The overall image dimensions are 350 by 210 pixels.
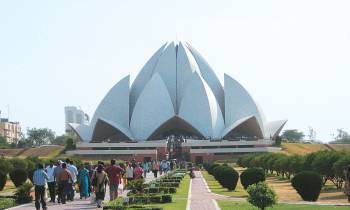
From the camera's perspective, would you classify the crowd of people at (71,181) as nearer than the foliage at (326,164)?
Yes

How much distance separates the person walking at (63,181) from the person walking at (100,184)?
1.20m

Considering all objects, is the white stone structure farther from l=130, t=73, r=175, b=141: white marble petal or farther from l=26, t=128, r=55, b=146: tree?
l=26, t=128, r=55, b=146: tree

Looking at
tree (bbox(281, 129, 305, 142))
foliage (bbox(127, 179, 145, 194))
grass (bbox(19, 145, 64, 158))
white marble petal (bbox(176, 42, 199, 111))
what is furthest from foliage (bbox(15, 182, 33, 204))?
tree (bbox(281, 129, 305, 142))

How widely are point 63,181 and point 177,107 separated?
4966 centimetres

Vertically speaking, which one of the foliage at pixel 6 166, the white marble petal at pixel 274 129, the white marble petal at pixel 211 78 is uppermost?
the white marble petal at pixel 211 78

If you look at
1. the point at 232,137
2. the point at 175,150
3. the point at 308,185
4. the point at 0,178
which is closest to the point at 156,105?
the point at 175,150

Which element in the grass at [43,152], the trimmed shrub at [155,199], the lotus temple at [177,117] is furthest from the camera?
the grass at [43,152]

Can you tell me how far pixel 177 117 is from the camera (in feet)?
208

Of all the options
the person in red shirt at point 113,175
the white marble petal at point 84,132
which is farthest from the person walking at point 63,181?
the white marble petal at point 84,132

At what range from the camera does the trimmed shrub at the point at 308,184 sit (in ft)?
51.6

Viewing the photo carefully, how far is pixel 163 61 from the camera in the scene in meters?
66.6

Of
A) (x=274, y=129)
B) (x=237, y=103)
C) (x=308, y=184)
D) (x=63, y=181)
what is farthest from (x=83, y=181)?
(x=274, y=129)

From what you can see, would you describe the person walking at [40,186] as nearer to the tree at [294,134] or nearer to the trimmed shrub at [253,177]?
the trimmed shrub at [253,177]

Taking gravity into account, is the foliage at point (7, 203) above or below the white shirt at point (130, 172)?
below
